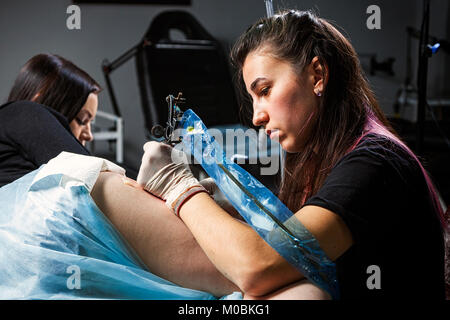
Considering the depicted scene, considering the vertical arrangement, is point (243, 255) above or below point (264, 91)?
below

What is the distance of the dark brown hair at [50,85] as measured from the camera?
4.76ft

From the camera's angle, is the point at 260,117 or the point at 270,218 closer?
the point at 270,218

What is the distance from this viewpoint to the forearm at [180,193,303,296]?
0.64m

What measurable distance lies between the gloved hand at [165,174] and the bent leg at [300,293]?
22 cm

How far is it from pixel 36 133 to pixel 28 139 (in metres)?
0.03

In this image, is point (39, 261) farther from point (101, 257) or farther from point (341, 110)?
point (341, 110)

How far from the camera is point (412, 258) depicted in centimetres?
75

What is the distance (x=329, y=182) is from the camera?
67 centimetres

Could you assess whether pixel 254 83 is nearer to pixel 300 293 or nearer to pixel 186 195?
pixel 186 195

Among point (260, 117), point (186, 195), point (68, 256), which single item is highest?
point (260, 117)

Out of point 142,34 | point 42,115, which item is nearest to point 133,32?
point 142,34

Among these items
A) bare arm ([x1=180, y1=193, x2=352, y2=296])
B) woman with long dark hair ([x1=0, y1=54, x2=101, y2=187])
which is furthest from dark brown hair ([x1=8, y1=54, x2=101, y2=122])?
bare arm ([x1=180, y1=193, x2=352, y2=296])

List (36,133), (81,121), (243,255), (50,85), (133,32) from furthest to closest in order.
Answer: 1. (133,32)
2. (81,121)
3. (50,85)
4. (36,133)
5. (243,255)

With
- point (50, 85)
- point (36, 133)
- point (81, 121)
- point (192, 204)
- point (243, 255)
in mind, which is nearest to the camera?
point (243, 255)
